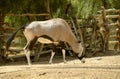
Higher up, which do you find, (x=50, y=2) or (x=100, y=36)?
(x=50, y=2)

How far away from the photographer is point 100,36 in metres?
17.2

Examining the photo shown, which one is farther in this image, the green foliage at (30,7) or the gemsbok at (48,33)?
the green foliage at (30,7)

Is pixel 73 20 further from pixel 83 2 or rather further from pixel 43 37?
pixel 83 2

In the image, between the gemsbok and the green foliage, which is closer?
the gemsbok

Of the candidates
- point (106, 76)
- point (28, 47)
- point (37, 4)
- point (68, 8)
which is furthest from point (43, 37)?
point (68, 8)

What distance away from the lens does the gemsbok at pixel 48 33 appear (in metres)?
11.6

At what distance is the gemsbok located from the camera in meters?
11.6

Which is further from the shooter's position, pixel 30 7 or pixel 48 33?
pixel 30 7

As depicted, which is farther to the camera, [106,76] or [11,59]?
[11,59]

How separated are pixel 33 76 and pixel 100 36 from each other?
854cm

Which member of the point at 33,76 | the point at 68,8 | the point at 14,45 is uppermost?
the point at 33,76

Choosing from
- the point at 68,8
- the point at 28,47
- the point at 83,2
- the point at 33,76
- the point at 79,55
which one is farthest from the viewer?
the point at 83,2

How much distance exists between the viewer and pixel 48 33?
38.7 feet

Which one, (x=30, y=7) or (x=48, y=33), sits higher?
(x=48, y=33)
